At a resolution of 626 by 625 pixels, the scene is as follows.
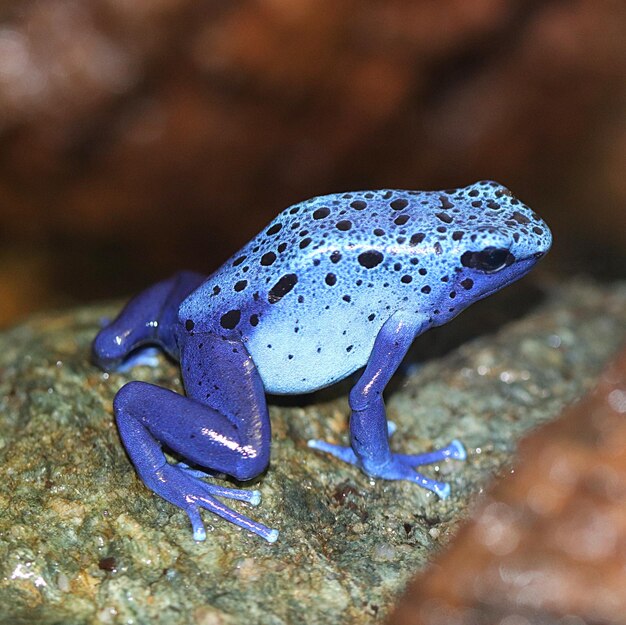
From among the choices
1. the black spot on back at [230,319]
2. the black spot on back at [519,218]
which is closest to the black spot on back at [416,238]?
the black spot on back at [519,218]

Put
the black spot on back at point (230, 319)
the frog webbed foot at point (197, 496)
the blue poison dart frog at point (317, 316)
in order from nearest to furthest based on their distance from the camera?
the frog webbed foot at point (197, 496) < the blue poison dart frog at point (317, 316) < the black spot on back at point (230, 319)

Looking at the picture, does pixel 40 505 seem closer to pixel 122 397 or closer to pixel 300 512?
pixel 122 397

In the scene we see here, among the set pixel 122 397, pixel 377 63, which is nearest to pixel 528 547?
pixel 122 397

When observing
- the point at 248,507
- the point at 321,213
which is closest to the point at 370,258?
the point at 321,213

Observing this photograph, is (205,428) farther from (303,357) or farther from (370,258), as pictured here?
(370,258)

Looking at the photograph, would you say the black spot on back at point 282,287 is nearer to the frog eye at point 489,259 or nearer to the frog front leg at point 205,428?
the frog front leg at point 205,428

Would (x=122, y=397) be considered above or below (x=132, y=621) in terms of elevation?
above
